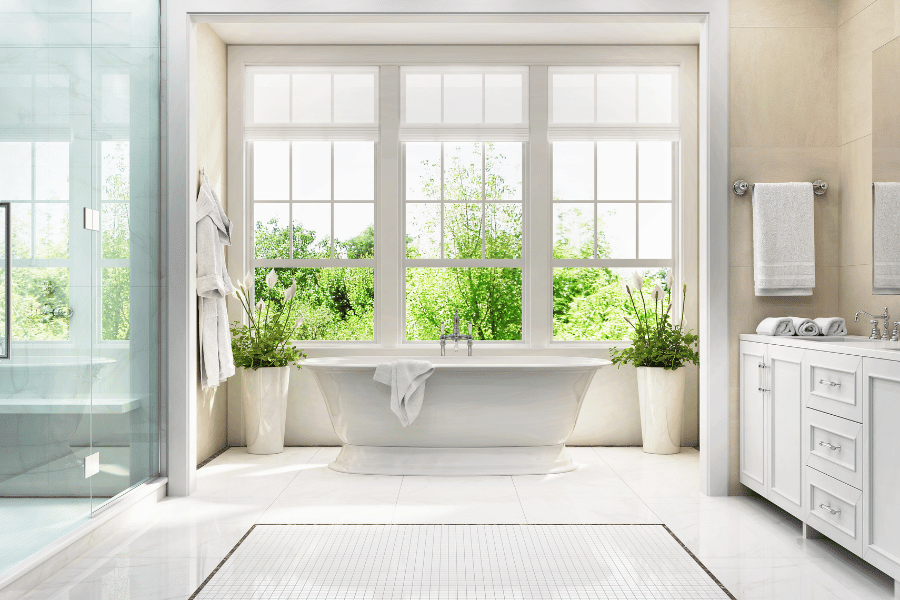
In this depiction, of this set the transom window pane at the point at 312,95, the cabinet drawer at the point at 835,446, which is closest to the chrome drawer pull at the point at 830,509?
the cabinet drawer at the point at 835,446

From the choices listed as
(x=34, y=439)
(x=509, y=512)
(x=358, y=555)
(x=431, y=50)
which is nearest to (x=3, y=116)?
(x=34, y=439)

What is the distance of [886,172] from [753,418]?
49.5 inches

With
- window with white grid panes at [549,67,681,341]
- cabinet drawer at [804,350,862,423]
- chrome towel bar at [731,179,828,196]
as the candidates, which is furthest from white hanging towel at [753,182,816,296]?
window with white grid panes at [549,67,681,341]

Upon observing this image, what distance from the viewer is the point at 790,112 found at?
11.1 ft

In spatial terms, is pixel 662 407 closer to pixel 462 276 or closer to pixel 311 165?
pixel 462 276

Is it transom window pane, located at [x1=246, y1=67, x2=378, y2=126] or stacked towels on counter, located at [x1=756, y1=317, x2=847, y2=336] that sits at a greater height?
transom window pane, located at [x1=246, y1=67, x2=378, y2=126]

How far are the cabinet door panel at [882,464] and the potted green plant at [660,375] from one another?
196 cm

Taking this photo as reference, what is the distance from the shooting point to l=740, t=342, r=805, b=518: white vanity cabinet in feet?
9.27

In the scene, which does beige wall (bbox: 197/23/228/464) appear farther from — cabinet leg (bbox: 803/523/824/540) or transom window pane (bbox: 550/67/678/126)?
cabinet leg (bbox: 803/523/824/540)

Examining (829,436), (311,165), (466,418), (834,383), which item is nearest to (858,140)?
(834,383)

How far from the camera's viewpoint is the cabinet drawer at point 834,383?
2.40m

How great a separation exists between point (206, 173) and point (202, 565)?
255cm

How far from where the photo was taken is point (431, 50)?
178 inches

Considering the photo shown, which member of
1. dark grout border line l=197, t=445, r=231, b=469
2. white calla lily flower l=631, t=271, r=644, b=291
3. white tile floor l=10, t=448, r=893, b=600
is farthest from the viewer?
white calla lily flower l=631, t=271, r=644, b=291
